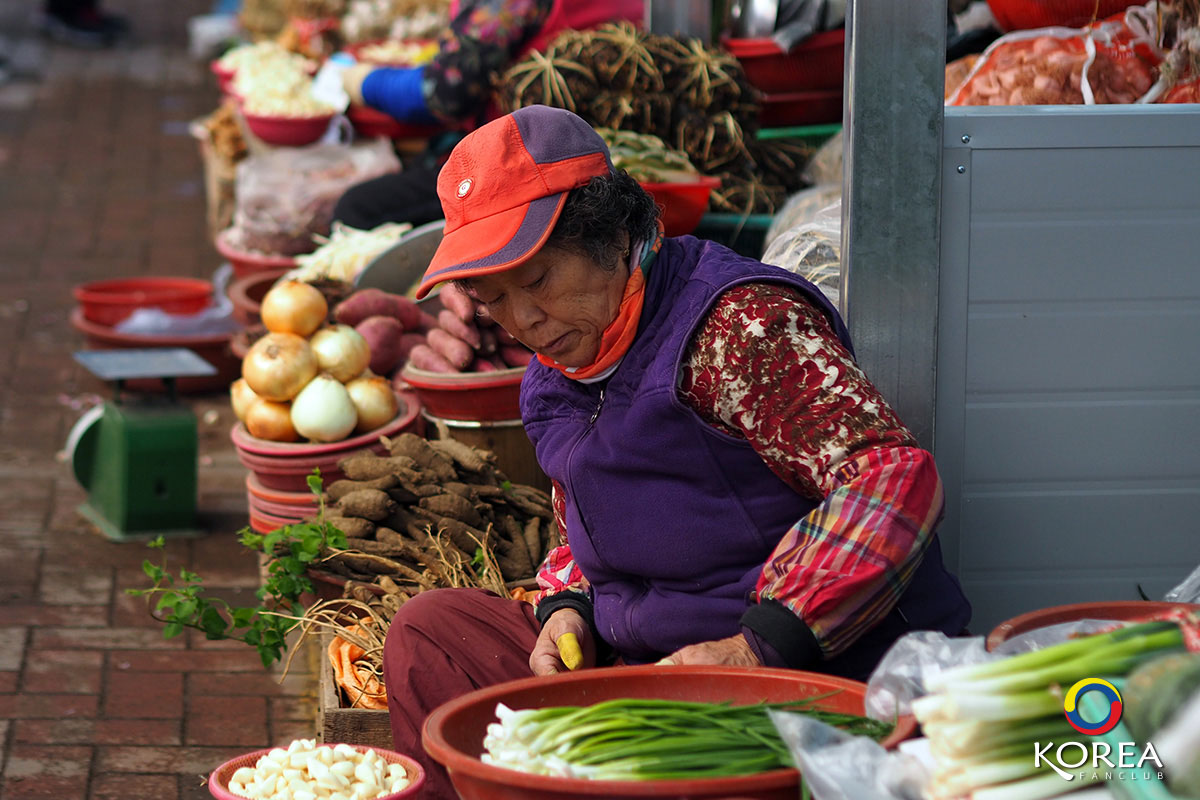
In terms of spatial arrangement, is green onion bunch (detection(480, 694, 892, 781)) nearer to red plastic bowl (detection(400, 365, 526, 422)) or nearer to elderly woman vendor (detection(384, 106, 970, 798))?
elderly woman vendor (detection(384, 106, 970, 798))

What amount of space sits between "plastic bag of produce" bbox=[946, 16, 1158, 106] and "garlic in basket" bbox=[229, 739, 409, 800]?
6.35 feet

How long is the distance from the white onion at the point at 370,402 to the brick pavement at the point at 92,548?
67 centimetres

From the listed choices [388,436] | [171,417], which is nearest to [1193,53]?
[388,436]

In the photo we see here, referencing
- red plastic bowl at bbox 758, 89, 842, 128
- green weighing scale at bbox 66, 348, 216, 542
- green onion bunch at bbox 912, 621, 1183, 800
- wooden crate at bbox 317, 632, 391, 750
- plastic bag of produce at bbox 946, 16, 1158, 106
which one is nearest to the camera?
green onion bunch at bbox 912, 621, 1183, 800

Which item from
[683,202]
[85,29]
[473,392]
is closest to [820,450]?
[473,392]

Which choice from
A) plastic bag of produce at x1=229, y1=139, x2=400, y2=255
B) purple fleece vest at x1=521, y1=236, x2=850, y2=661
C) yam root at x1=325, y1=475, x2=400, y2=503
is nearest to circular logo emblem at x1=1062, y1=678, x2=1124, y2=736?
purple fleece vest at x1=521, y1=236, x2=850, y2=661

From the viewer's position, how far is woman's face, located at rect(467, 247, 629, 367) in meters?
2.05

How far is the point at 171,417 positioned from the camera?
447 cm

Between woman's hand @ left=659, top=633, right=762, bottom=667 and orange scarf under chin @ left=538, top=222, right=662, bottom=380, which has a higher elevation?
orange scarf under chin @ left=538, top=222, right=662, bottom=380

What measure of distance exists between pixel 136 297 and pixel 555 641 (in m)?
4.43

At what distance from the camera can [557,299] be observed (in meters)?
2.07

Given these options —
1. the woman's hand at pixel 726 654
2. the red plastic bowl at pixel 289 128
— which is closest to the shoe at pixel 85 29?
the red plastic bowl at pixel 289 128

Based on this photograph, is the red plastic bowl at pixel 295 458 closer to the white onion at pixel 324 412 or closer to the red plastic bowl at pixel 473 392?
the white onion at pixel 324 412

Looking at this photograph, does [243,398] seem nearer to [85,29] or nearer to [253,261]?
[253,261]
